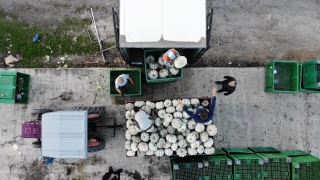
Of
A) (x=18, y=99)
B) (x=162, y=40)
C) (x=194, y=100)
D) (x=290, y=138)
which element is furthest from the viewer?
(x=290, y=138)

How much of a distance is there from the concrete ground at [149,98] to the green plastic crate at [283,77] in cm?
21

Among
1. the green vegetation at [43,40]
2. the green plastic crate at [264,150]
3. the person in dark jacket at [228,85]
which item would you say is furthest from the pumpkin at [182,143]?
the green vegetation at [43,40]

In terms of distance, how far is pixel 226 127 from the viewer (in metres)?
6.45

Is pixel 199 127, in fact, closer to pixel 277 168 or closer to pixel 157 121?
pixel 157 121

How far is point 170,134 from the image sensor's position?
5.16m

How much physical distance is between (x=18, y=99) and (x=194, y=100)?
4.45 m

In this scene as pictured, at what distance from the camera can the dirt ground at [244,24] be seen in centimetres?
663

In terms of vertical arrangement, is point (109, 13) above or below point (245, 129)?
above

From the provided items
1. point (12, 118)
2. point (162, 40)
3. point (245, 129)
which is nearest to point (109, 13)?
point (162, 40)

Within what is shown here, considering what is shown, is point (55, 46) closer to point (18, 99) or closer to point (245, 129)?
point (18, 99)

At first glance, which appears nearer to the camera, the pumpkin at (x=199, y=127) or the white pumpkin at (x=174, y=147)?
the pumpkin at (x=199, y=127)

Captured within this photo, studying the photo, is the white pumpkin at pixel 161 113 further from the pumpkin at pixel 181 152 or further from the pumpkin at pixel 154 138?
the pumpkin at pixel 181 152

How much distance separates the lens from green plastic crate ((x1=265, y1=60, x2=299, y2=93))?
6.26 metres

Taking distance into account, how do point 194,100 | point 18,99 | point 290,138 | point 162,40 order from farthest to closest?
point 290,138 < point 18,99 < point 194,100 < point 162,40
